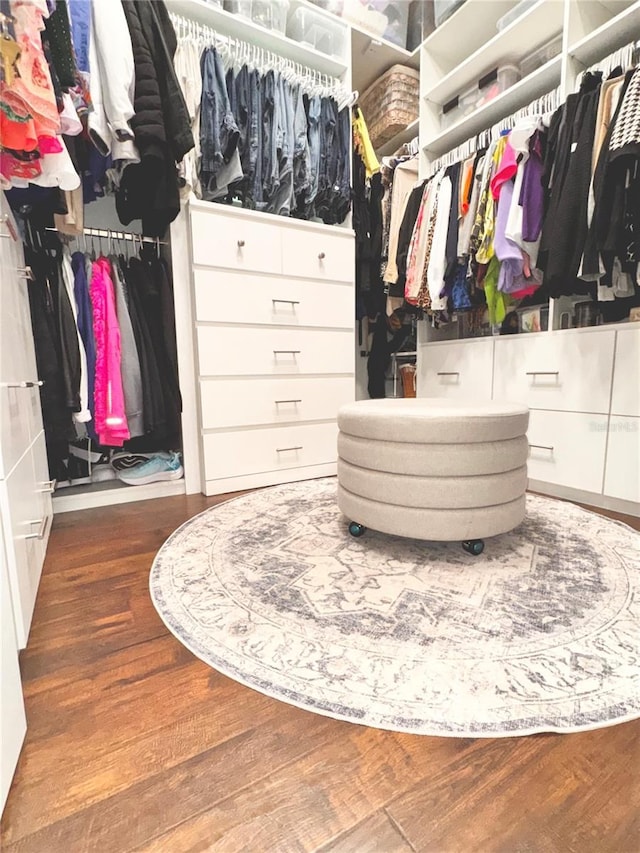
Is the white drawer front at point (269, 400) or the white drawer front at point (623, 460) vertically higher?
the white drawer front at point (269, 400)

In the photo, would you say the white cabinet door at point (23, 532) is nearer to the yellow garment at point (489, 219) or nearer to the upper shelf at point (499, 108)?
the yellow garment at point (489, 219)

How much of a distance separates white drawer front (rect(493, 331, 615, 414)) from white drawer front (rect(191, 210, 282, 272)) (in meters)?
1.22

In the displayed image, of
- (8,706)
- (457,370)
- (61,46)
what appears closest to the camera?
(8,706)

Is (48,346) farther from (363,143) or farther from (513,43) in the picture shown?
(513,43)

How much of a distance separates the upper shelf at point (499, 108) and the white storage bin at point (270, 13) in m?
0.95

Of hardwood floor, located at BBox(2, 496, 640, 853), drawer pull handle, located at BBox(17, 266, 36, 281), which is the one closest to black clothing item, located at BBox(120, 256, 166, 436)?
drawer pull handle, located at BBox(17, 266, 36, 281)

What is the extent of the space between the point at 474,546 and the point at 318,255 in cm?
162

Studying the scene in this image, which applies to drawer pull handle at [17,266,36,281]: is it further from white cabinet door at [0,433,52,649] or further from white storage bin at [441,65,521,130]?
white storage bin at [441,65,521,130]

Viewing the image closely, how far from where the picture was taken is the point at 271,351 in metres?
2.01

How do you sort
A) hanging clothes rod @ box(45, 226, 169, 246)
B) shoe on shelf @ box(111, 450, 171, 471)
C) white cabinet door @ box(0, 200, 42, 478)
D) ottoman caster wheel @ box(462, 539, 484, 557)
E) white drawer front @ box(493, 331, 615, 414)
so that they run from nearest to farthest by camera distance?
white cabinet door @ box(0, 200, 42, 478)
ottoman caster wheel @ box(462, 539, 484, 557)
white drawer front @ box(493, 331, 615, 414)
hanging clothes rod @ box(45, 226, 169, 246)
shoe on shelf @ box(111, 450, 171, 471)

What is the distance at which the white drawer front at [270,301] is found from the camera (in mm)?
1835

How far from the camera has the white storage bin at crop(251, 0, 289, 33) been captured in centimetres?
192

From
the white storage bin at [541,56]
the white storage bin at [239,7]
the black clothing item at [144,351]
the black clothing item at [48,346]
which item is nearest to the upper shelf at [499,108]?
the white storage bin at [541,56]

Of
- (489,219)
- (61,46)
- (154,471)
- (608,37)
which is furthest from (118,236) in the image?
(608,37)
